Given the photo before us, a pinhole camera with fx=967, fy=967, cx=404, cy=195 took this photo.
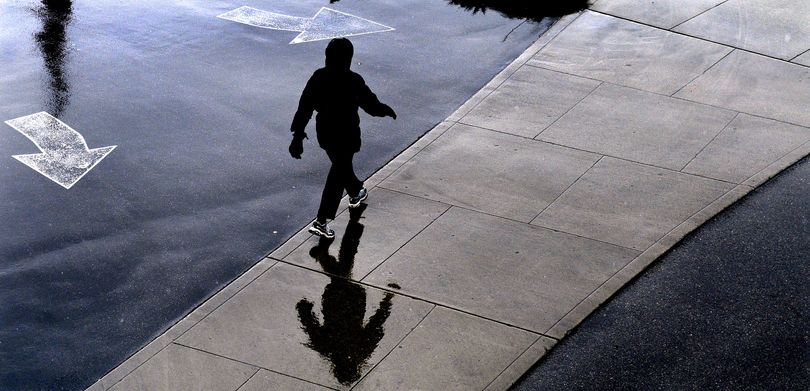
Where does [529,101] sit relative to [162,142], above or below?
above

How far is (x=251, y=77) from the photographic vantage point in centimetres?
1115

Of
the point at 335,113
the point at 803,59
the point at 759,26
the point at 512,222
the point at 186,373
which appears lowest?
the point at 186,373

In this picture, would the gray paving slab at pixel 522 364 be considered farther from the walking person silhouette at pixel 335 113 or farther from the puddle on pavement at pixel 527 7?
the puddle on pavement at pixel 527 7

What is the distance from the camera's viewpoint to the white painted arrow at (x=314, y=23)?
12305 millimetres

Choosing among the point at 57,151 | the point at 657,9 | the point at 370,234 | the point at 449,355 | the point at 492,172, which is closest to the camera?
the point at 449,355

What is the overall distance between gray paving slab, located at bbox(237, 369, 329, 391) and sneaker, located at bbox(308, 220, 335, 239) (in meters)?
1.79

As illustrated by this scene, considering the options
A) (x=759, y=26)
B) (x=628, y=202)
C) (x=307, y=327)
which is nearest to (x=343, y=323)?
(x=307, y=327)

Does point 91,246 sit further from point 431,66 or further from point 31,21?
point 31,21

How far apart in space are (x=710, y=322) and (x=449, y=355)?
2005 millimetres

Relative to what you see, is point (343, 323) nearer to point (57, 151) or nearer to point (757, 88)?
point (57, 151)

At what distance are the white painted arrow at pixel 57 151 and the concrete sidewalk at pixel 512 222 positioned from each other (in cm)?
257

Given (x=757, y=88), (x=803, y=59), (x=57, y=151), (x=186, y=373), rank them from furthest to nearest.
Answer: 1. (x=803, y=59)
2. (x=757, y=88)
3. (x=57, y=151)
4. (x=186, y=373)

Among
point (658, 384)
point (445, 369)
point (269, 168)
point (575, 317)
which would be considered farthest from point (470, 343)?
point (269, 168)

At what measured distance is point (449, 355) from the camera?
22.3 ft
